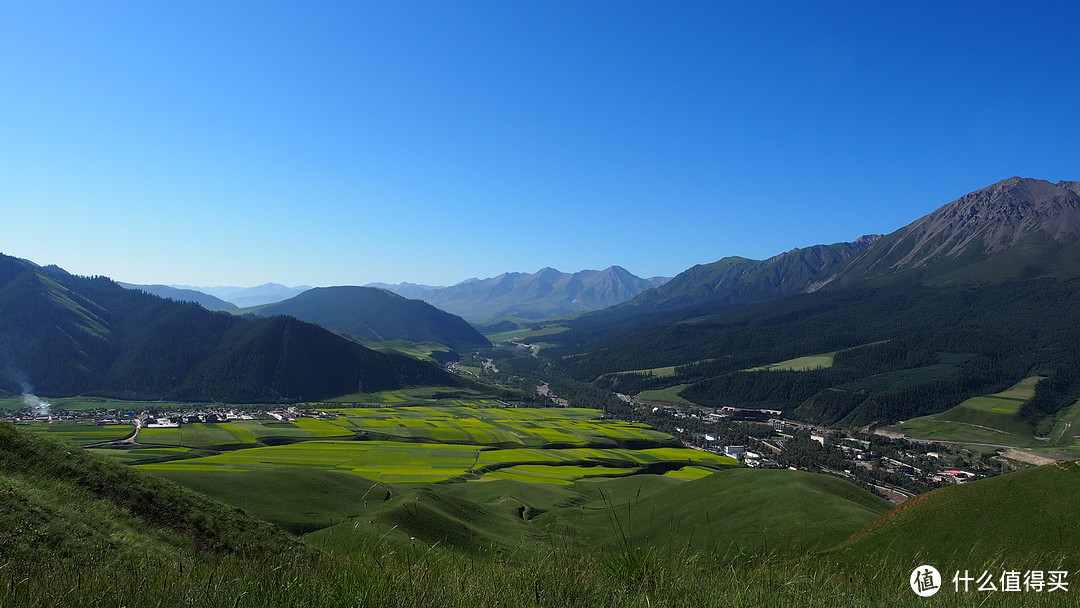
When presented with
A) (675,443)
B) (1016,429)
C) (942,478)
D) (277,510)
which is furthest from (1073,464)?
(1016,429)

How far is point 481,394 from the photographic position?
572 ft

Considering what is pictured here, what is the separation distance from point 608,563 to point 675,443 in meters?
107

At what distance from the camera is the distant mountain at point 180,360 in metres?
160

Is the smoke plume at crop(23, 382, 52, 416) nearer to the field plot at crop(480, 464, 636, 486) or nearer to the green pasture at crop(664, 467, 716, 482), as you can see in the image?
the field plot at crop(480, 464, 636, 486)

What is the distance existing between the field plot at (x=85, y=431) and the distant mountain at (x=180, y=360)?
61313 millimetres

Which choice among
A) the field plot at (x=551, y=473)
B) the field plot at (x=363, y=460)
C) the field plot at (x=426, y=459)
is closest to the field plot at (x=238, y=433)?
the field plot at (x=363, y=460)

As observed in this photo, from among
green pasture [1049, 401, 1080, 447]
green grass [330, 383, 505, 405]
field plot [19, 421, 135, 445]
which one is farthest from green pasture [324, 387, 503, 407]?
green pasture [1049, 401, 1080, 447]

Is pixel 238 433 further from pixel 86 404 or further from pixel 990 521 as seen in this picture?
pixel 990 521

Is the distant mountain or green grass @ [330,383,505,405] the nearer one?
green grass @ [330,383,505,405]

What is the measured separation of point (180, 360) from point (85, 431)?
10045 centimetres

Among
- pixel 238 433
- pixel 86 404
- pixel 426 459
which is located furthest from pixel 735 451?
pixel 86 404

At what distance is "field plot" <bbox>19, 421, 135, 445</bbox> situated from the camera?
265 ft

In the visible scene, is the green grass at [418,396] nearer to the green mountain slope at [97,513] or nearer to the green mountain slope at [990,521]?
the green mountain slope at [97,513]

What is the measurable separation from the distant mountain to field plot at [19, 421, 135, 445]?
6131cm
